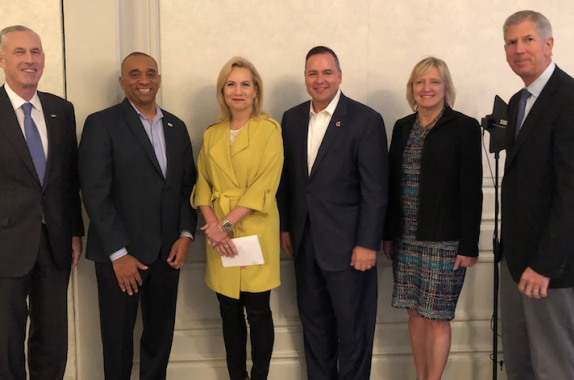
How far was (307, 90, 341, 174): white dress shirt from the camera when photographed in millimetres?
1973

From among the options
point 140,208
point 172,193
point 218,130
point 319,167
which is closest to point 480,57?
point 319,167

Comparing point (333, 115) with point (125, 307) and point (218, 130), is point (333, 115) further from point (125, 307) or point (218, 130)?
point (125, 307)

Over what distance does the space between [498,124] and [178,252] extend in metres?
1.71

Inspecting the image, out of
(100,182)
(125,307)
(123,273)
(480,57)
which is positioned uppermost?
(480,57)

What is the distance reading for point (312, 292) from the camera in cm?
209

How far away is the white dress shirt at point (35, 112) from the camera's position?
68.2 inches

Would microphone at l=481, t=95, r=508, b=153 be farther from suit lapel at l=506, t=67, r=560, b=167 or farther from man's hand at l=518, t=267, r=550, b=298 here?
man's hand at l=518, t=267, r=550, b=298

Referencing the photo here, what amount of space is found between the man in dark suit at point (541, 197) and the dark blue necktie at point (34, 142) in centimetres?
202

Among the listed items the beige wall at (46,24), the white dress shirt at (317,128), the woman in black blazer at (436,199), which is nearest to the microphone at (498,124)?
the woman in black blazer at (436,199)

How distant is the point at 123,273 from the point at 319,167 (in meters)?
1.06

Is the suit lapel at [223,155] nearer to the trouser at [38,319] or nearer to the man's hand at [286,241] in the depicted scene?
the man's hand at [286,241]

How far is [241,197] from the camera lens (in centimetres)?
185

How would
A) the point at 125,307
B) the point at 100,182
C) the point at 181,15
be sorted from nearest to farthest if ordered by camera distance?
the point at 100,182
the point at 125,307
the point at 181,15

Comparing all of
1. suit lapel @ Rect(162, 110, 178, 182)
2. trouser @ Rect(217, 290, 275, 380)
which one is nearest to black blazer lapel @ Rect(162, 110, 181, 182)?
suit lapel @ Rect(162, 110, 178, 182)
